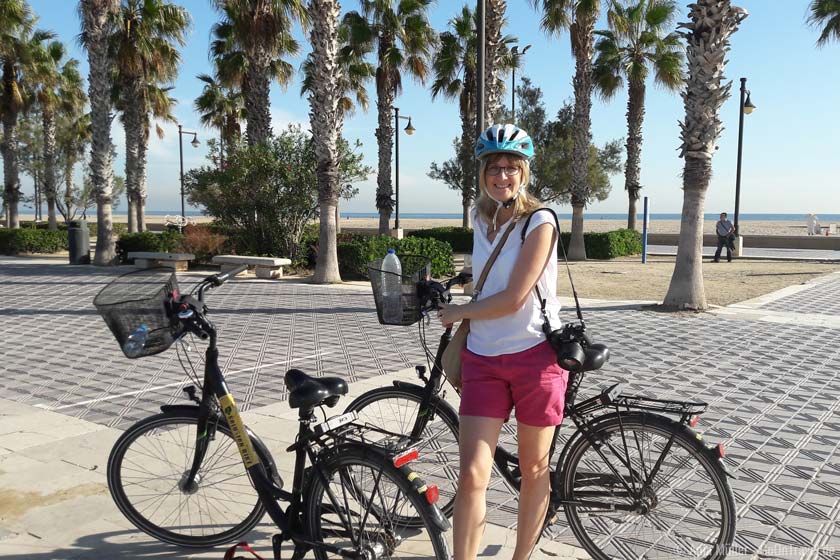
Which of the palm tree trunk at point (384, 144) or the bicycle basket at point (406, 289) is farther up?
the palm tree trunk at point (384, 144)

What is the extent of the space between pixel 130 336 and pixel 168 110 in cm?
3283

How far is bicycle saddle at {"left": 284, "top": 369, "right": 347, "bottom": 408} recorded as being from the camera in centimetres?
263

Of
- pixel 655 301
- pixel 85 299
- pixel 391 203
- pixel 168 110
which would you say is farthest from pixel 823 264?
pixel 168 110

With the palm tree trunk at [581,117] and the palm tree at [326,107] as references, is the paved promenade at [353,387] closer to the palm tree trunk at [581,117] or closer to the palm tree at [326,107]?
the palm tree at [326,107]

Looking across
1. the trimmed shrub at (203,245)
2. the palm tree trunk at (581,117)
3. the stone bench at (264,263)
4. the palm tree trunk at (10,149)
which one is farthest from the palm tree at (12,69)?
the palm tree trunk at (581,117)

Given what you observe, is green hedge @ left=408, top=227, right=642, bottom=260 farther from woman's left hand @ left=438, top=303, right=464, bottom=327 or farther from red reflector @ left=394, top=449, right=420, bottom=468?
red reflector @ left=394, top=449, right=420, bottom=468

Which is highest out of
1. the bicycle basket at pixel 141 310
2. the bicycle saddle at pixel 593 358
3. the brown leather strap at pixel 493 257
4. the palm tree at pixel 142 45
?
the palm tree at pixel 142 45

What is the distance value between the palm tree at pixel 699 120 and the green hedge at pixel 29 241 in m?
21.6

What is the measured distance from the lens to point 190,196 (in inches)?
779

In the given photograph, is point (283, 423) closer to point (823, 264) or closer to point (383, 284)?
point (383, 284)

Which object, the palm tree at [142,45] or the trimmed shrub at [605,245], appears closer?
the palm tree at [142,45]

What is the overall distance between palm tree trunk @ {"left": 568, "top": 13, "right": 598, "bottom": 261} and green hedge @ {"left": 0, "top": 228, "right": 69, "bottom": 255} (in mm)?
17836

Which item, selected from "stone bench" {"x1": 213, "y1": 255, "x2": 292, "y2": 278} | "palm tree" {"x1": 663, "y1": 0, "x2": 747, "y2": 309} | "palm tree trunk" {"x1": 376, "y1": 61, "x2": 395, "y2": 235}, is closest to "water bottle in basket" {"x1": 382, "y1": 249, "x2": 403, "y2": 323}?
"palm tree" {"x1": 663, "y1": 0, "x2": 747, "y2": 309}

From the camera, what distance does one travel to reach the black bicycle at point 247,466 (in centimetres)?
263
